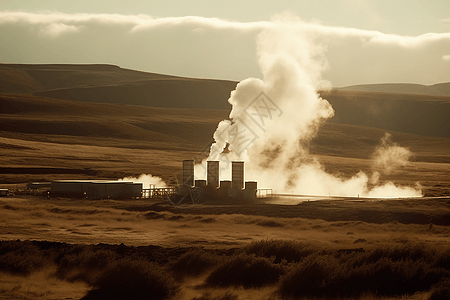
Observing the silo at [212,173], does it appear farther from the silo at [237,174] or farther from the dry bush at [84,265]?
the dry bush at [84,265]

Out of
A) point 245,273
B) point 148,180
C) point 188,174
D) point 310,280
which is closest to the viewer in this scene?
point 310,280

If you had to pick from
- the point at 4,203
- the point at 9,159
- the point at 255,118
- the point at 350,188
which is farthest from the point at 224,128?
the point at 9,159

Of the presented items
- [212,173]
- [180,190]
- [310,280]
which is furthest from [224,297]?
[212,173]

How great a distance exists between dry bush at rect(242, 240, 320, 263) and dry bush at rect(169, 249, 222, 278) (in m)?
3.04

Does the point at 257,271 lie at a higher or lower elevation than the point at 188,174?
lower

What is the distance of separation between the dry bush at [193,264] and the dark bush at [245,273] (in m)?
1.44

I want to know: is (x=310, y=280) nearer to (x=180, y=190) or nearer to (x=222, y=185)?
(x=180, y=190)

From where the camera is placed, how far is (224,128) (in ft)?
257

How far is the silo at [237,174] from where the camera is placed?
234 ft

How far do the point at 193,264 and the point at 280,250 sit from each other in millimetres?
5210

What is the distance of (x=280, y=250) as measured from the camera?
3098cm

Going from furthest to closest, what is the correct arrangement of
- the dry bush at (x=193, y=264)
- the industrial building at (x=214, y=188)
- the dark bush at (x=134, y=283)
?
the industrial building at (x=214, y=188) → the dry bush at (x=193, y=264) → the dark bush at (x=134, y=283)

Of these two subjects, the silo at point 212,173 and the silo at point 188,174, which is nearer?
the silo at point 212,173

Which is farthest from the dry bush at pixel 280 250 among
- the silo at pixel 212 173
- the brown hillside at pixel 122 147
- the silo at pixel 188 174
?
the brown hillside at pixel 122 147
